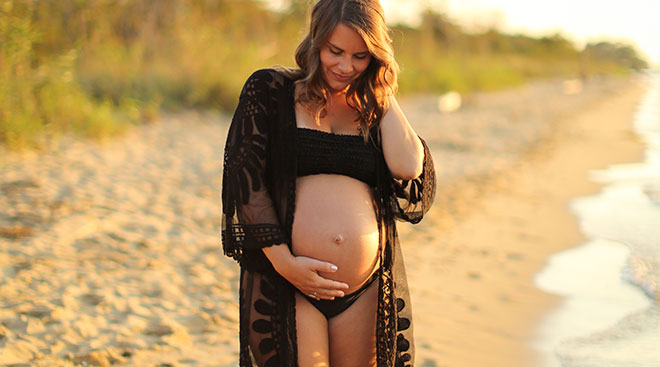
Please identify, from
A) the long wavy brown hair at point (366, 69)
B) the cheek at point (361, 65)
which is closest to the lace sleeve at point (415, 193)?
the long wavy brown hair at point (366, 69)

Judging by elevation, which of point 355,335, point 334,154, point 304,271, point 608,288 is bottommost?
point 608,288

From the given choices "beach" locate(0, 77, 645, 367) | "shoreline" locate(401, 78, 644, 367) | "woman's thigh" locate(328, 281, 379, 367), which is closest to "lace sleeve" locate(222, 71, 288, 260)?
"woman's thigh" locate(328, 281, 379, 367)

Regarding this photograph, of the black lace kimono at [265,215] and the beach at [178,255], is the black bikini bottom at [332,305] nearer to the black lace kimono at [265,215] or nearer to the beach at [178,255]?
the black lace kimono at [265,215]

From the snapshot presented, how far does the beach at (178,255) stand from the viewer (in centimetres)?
367

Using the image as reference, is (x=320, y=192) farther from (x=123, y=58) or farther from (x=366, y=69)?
(x=123, y=58)

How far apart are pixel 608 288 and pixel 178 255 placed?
3145mm

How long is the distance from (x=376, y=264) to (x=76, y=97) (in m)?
7.01

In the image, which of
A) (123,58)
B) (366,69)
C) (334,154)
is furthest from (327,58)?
(123,58)

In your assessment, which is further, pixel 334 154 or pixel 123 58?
pixel 123 58

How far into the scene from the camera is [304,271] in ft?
6.91

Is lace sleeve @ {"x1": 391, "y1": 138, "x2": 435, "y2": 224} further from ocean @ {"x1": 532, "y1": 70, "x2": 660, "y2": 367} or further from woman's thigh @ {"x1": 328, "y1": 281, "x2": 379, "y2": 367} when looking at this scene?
ocean @ {"x1": 532, "y1": 70, "x2": 660, "y2": 367}

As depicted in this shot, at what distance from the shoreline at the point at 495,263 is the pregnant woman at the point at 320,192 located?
5.13 ft

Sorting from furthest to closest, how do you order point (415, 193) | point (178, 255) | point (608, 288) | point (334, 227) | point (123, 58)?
point (123, 58) → point (178, 255) → point (608, 288) → point (415, 193) → point (334, 227)

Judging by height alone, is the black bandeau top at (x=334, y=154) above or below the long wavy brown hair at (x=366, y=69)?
below
